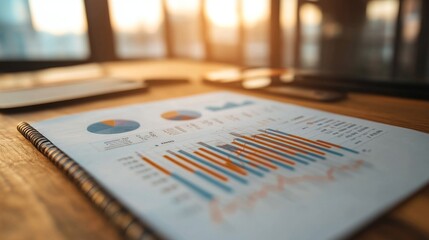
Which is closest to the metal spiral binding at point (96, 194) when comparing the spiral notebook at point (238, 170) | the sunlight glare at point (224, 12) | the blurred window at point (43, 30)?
the spiral notebook at point (238, 170)

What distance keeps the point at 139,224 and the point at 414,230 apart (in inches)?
8.8

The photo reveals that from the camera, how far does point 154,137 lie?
1.56 feet

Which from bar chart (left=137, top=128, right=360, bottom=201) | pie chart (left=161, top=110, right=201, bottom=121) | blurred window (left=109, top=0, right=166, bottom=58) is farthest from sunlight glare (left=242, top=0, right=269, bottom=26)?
bar chart (left=137, top=128, right=360, bottom=201)

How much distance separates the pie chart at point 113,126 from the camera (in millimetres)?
521

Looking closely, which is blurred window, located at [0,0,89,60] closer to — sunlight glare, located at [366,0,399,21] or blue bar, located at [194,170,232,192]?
blue bar, located at [194,170,232,192]

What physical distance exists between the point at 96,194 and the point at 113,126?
25cm

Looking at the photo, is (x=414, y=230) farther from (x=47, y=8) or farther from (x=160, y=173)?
(x=47, y=8)

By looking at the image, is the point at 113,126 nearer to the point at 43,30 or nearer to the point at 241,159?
the point at 241,159

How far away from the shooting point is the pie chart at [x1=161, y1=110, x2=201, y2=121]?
0.59 m

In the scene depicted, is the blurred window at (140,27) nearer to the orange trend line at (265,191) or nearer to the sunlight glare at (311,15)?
the sunlight glare at (311,15)

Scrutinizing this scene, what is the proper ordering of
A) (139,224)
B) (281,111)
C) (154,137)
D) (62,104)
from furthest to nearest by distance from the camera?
(62,104) < (281,111) < (154,137) < (139,224)

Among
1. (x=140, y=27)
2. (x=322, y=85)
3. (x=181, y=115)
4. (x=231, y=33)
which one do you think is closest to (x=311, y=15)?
(x=231, y=33)

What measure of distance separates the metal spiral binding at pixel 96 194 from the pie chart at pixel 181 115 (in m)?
0.21

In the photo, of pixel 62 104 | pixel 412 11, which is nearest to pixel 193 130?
pixel 62 104
